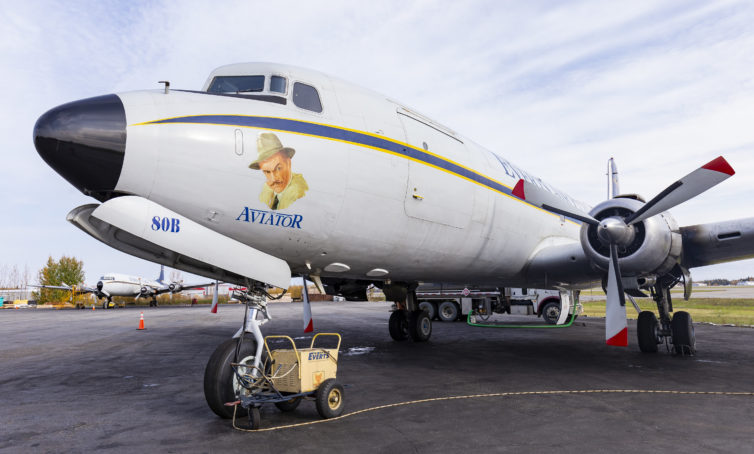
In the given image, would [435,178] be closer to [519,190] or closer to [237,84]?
[519,190]

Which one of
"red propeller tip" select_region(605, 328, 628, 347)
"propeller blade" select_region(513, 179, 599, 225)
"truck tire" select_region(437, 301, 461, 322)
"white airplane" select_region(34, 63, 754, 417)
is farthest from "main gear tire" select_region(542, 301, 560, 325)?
"red propeller tip" select_region(605, 328, 628, 347)

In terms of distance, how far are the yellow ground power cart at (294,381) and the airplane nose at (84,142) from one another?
2.67 m

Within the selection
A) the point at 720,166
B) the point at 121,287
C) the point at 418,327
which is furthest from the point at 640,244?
the point at 121,287

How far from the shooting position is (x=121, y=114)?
5.14 metres

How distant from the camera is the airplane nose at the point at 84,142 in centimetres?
492

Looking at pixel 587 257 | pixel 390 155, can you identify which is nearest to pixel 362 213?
pixel 390 155

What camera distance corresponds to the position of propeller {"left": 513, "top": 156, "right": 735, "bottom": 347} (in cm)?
832

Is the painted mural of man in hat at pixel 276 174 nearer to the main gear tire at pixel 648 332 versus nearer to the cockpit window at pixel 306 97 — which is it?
the cockpit window at pixel 306 97

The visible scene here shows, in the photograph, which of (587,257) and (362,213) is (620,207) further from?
(362,213)

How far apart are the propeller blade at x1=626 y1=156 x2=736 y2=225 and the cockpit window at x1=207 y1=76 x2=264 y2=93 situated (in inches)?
295

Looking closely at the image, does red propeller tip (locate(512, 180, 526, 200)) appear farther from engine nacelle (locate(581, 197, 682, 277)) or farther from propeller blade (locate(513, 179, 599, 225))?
engine nacelle (locate(581, 197, 682, 277))

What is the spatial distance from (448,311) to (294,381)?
22696 millimetres

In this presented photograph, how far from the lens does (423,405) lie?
651cm

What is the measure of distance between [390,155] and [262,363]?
11.7 feet
